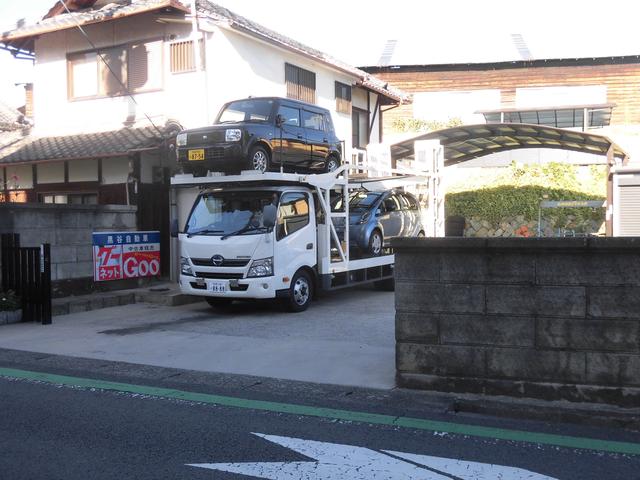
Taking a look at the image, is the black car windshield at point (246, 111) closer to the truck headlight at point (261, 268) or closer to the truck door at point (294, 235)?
the truck door at point (294, 235)

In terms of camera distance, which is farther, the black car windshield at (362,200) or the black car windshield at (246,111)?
the black car windshield at (362,200)

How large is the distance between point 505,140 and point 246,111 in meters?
8.75

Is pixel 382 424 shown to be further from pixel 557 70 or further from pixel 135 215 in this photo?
pixel 557 70

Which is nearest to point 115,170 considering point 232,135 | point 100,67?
point 100,67

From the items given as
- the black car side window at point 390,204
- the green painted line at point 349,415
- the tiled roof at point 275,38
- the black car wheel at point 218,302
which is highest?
the tiled roof at point 275,38

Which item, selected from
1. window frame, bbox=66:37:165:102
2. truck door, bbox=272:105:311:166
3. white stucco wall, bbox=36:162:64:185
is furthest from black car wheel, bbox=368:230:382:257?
white stucco wall, bbox=36:162:64:185

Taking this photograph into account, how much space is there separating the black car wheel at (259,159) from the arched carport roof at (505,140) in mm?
5498

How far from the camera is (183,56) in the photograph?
15.5 m

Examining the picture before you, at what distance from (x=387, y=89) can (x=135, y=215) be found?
11666mm

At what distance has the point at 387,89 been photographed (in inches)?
901

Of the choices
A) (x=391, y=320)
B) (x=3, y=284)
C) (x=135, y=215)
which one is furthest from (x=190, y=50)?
(x=391, y=320)

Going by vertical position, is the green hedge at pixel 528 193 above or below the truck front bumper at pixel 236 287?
above

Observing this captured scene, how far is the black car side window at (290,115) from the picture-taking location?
1213 centimetres

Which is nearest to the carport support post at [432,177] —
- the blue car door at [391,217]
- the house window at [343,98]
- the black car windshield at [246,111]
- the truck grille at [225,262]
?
the blue car door at [391,217]
